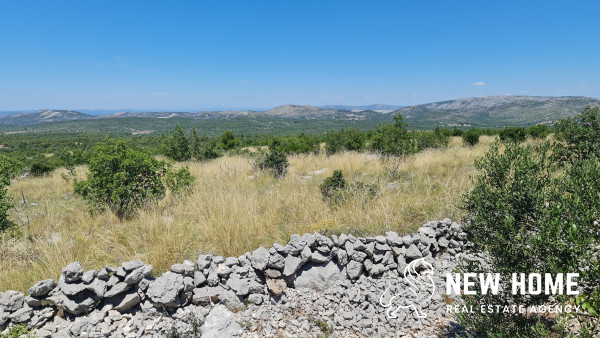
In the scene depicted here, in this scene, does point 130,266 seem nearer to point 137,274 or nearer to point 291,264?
point 137,274

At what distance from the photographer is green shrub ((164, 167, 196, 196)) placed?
656cm

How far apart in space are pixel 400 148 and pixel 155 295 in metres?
9.61

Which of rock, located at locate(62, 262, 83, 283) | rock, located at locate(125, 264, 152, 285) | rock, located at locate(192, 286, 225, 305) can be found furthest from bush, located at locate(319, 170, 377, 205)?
rock, located at locate(62, 262, 83, 283)

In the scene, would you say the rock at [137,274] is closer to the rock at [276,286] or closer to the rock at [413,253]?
the rock at [276,286]

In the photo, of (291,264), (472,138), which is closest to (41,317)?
(291,264)

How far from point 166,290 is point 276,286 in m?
1.36

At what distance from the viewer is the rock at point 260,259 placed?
374 cm

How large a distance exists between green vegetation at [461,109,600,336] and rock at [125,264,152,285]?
353cm

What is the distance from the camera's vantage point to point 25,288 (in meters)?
3.51

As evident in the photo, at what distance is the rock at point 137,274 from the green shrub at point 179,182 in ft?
10.5

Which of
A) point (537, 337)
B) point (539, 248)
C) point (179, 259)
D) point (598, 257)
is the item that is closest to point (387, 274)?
point (537, 337)

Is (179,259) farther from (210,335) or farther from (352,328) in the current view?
(352,328)

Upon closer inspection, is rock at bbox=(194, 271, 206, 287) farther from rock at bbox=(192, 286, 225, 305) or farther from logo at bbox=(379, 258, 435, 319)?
logo at bbox=(379, 258, 435, 319)

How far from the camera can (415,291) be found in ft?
12.2
